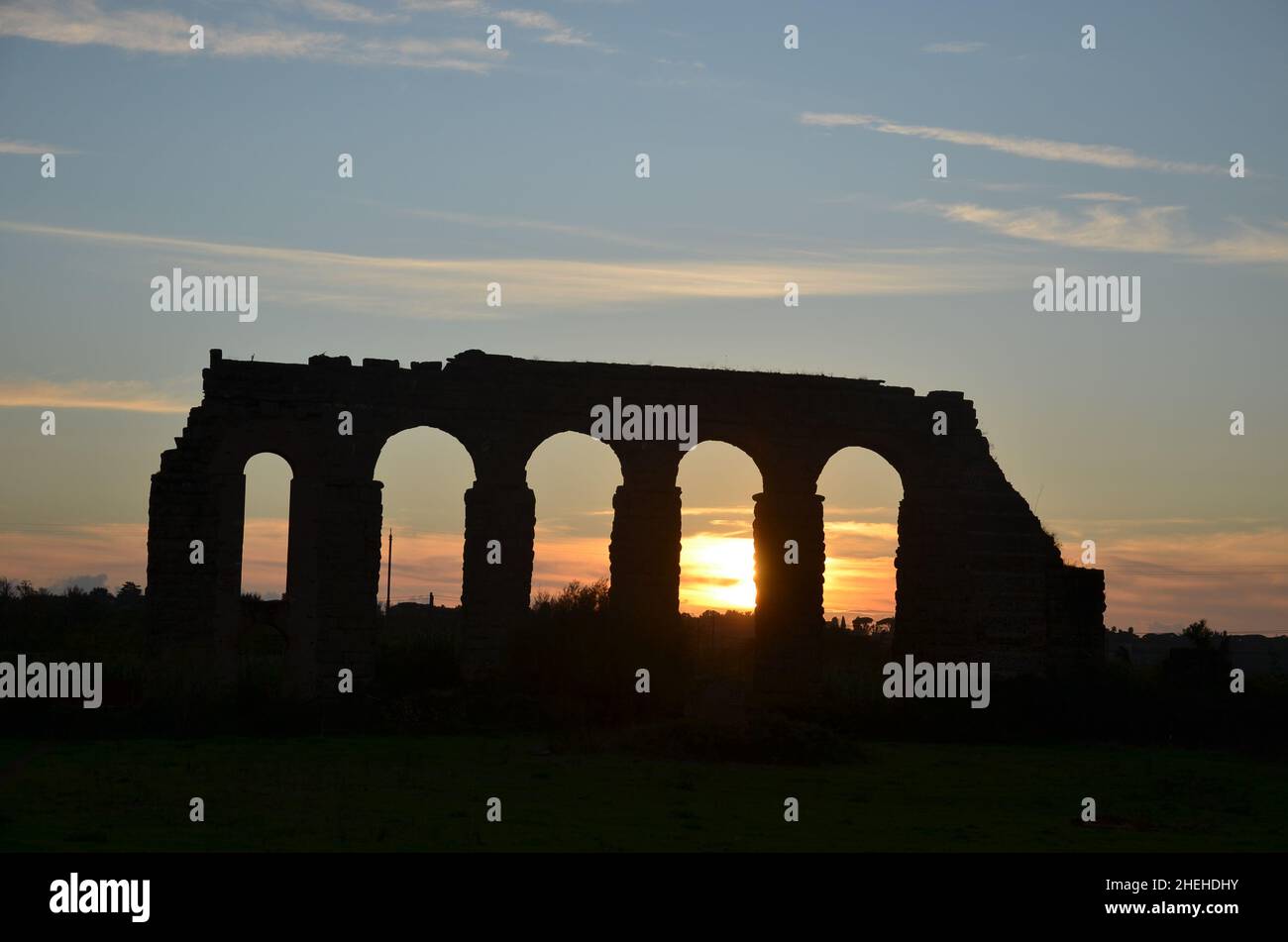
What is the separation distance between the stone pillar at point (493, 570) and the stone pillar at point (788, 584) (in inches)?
167

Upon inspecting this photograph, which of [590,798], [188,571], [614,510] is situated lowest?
[590,798]

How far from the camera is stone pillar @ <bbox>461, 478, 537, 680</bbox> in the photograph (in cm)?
2777

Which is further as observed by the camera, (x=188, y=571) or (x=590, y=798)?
(x=188, y=571)

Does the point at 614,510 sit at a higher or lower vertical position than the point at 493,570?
higher

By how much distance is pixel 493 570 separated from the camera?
27.8 m

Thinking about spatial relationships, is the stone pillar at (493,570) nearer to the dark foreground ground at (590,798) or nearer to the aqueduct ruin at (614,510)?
the aqueduct ruin at (614,510)

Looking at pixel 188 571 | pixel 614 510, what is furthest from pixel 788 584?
pixel 188 571

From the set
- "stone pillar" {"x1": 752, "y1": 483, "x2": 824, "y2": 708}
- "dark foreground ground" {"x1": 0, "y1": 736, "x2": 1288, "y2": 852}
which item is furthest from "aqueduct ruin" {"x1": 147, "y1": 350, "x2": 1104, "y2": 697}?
"dark foreground ground" {"x1": 0, "y1": 736, "x2": 1288, "y2": 852}

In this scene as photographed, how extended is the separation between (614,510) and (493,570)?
241cm

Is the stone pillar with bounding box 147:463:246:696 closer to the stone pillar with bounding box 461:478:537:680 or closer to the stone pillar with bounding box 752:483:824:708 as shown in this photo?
the stone pillar with bounding box 461:478:537:680

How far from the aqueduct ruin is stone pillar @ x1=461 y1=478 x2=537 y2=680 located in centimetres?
4

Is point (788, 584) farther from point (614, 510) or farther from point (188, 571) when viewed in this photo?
point (188, 571)

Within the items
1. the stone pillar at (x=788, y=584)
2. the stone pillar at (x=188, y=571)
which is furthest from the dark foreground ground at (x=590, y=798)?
the stone pillar at (x=788, y=584)

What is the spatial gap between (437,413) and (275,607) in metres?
4.56
